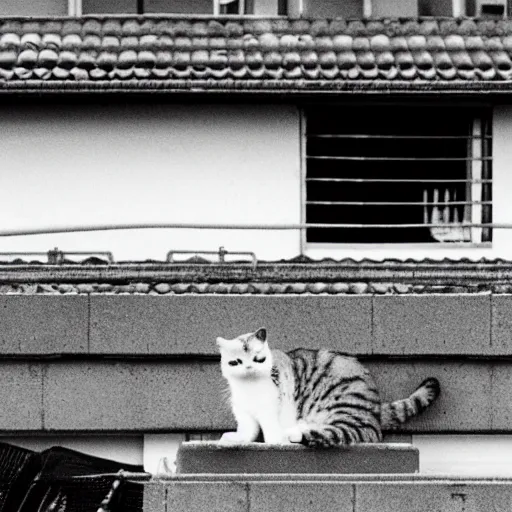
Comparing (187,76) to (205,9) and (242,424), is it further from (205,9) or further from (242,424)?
(242,424)

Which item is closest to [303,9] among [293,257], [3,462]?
[293,257]

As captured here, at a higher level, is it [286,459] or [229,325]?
[229,325]

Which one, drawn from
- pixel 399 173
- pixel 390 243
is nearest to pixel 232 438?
pixel 390 243

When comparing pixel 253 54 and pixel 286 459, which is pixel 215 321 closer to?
pixel 286 459

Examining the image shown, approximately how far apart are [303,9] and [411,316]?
3.66 meters

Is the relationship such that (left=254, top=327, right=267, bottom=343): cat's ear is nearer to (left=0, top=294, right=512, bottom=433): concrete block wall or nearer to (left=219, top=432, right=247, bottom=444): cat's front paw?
(left=219, top=432, right=247, bottom=444): cat's front paw

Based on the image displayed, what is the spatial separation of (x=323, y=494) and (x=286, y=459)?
44 centimetres

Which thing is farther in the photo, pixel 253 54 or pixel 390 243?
pixel 390 243

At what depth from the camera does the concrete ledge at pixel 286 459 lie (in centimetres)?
1669

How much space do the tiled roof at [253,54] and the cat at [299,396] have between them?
9.62 ft

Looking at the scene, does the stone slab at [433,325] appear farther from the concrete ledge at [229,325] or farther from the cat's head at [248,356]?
the cat's head at [248,356]

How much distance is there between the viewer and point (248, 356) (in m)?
16.5

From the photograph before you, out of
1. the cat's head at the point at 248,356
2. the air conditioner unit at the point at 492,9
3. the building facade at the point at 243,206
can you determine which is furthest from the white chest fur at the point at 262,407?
the air conditioner unit at the point at 492,9

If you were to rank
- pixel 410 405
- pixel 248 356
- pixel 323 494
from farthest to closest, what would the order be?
pixel 410 405 → pixel 323 494 → pixel 248 356
